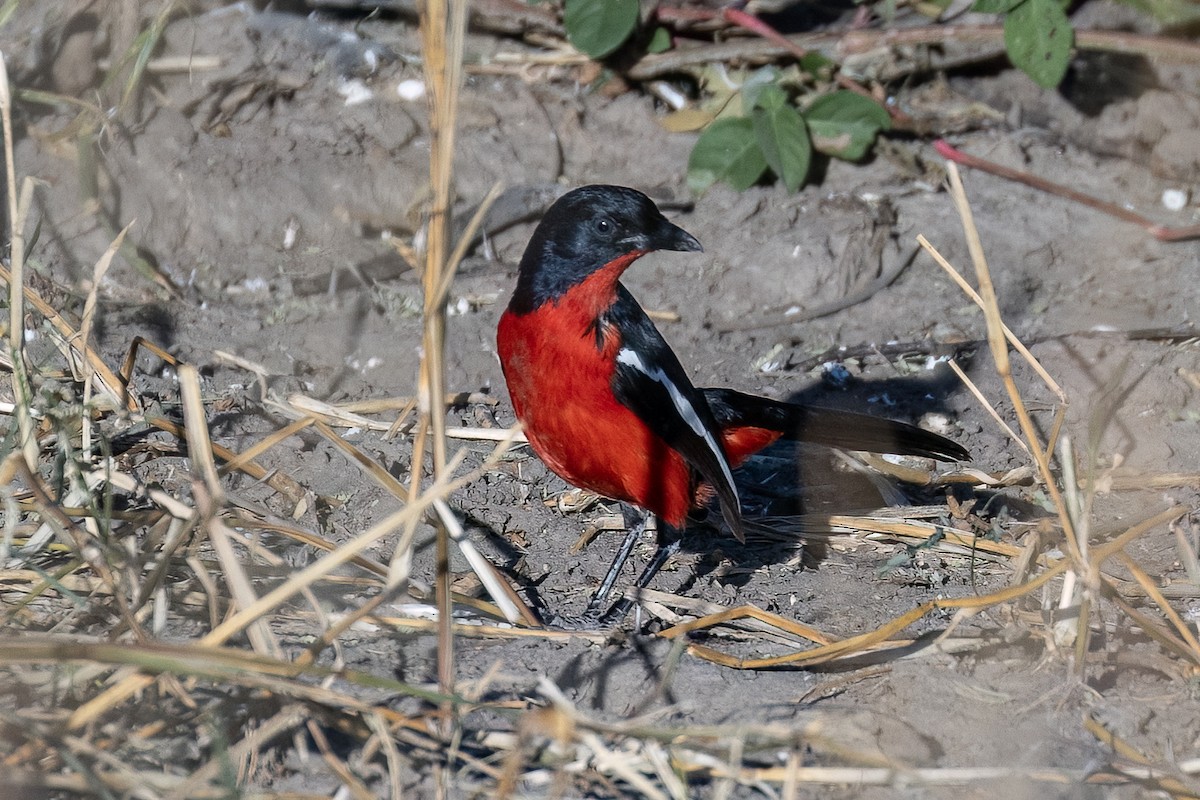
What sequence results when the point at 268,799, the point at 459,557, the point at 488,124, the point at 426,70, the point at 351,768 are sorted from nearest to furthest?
the point at 426,70 → the point at 268,799 → the point at 351,768 → the point at 459,557 → the point at 488,124

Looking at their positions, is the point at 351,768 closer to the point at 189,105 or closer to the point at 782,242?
the point at 782,242

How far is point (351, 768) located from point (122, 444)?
6.63 feet

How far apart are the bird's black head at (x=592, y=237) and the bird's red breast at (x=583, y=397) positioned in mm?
30

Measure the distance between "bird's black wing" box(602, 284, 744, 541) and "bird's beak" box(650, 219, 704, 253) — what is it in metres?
0.23

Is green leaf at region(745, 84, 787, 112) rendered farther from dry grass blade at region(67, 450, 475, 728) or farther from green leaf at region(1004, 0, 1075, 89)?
dry grass blade at region(67, 450, 475, 728)

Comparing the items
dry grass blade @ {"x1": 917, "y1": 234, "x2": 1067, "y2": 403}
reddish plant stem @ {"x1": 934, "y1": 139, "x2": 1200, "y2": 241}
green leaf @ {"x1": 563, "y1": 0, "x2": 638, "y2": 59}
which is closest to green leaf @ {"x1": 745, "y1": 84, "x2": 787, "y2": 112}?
green leaf @ {"x1": 563, "y1": 0, "x2": 638, "y2": 59}

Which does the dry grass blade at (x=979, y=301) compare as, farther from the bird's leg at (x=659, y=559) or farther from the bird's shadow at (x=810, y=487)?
the bird's leg at (x=659, y=559)

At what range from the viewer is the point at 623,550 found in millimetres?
4102

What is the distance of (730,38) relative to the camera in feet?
20.8

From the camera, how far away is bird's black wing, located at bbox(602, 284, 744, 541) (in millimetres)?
3729

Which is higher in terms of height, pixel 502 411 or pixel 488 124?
pixel 488 124

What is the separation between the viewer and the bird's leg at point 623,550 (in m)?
3.93

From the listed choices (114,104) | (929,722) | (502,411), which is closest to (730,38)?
(502,411)

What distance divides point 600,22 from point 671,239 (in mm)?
2466
